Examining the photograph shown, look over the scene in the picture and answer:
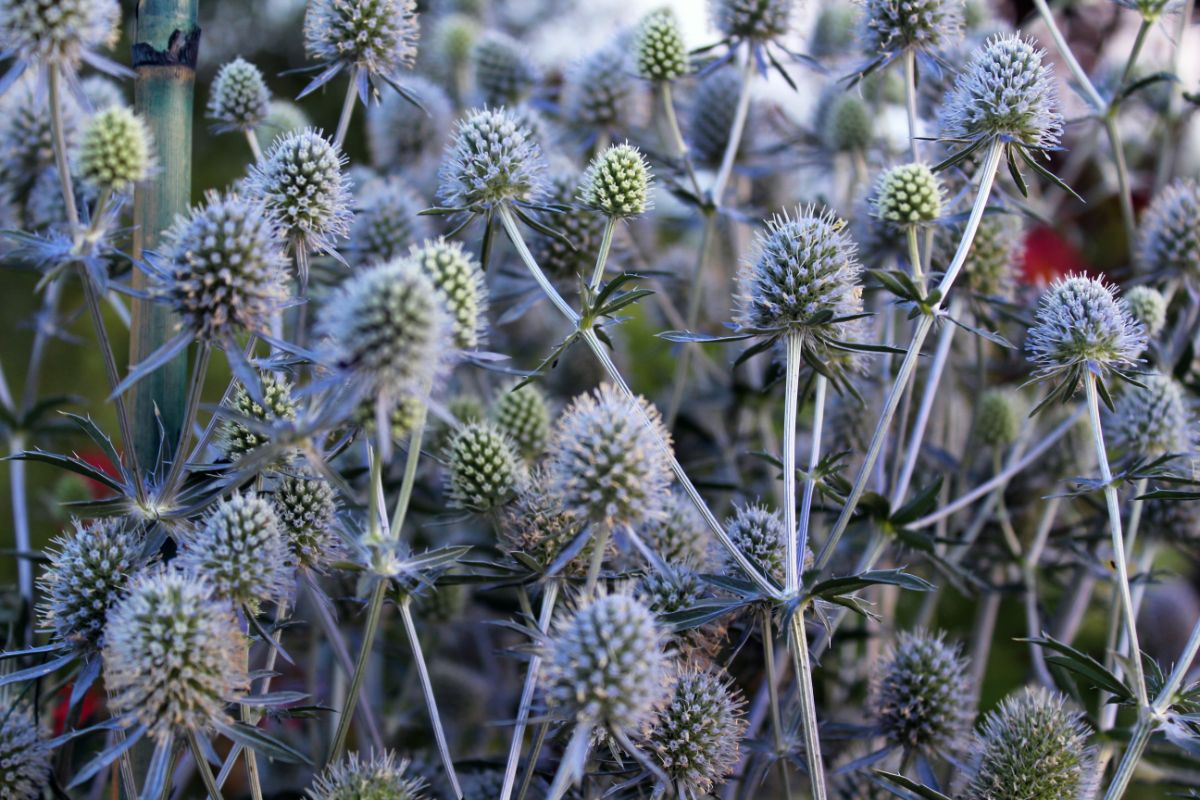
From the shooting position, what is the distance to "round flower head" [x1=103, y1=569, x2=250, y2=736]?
1313 mm

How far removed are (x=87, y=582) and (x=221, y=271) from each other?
553 millimetres

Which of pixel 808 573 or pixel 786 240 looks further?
pixel 786 240

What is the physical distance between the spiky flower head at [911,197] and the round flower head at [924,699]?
0.84 metres

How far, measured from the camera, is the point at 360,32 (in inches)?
75.8

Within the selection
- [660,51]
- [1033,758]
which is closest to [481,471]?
[1033,758]

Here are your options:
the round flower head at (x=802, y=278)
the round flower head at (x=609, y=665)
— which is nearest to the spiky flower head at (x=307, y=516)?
the round flower head at (x=609, y=665)

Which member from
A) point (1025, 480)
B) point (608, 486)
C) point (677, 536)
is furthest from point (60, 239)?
point (1025, 480)

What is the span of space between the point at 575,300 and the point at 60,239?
1.32 metres

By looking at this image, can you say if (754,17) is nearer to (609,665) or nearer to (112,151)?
(112,151)

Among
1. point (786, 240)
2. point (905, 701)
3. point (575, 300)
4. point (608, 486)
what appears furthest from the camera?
point (575, 300)

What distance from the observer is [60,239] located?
1520mm

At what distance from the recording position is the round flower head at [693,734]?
153 centimetres

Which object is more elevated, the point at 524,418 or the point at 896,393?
the point at 896,393

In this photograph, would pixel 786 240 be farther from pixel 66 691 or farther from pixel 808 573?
pixel 66 691
